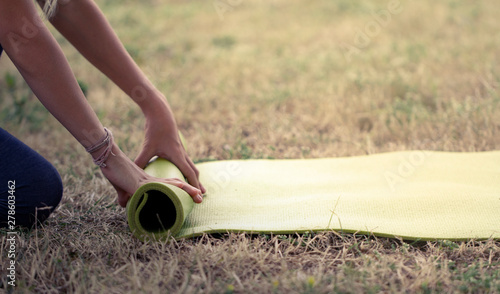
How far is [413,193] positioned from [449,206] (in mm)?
156

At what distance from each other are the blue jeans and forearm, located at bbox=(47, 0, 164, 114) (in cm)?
44

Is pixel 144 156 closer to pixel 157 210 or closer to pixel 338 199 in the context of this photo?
pixel 157 210

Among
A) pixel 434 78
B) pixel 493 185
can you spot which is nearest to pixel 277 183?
Answer: pixel 493 185

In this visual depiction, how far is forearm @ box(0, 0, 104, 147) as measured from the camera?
1.42m

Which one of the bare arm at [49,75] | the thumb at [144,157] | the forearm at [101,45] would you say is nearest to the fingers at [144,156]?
the thumb at [144,157]

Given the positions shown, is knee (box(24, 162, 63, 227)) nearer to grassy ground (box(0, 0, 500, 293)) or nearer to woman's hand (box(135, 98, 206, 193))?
grassy ground (box(0, 0, 500, 293))

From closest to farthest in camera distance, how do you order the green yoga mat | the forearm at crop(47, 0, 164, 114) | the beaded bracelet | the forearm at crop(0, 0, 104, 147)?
1. the forearm at crop(0, 0, 104, 147)
2. the beaded bracelet
3. the green yoga mat
4. the forearm at crop(47, 0, 164, 114)

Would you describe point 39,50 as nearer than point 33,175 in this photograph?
Yes

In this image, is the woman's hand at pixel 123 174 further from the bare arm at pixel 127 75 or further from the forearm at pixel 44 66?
the bare arm at pixel 127 75

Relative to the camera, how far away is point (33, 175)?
164 cm

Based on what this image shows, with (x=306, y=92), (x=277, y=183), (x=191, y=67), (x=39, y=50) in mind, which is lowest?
(x=277, y=183)

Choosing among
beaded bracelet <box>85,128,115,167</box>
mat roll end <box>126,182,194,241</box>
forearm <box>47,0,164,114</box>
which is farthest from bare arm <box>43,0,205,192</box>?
beaded bracelet <box>85,128,115,167</box>

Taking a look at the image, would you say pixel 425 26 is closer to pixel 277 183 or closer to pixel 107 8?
pixel 277 183

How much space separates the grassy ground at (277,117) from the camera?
1.43 m
